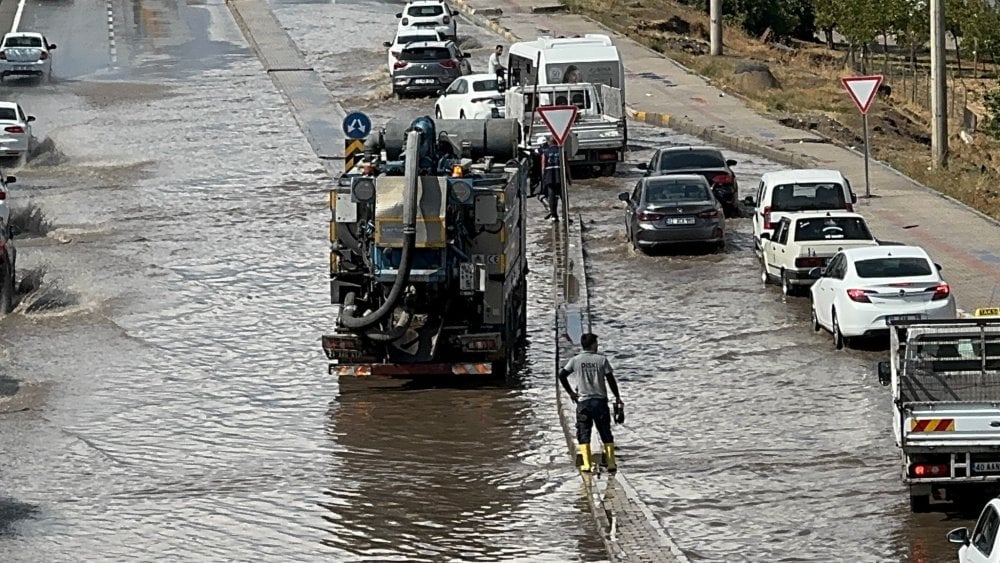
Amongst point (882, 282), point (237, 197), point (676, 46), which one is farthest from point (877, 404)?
point (676, 46)

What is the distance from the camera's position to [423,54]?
53.0 meters

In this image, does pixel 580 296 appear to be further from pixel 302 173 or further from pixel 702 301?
pixel 302 173

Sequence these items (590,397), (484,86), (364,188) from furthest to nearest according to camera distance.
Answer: (484,86) < (364,188) < (590,397)

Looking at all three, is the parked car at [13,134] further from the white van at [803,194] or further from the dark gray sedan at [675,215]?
the white van at [803,194]

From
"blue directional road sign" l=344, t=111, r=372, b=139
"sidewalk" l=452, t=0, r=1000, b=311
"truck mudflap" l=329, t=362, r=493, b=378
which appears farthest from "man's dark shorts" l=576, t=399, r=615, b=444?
"blue directional road sign" l=344, t=111, r=372, b=139

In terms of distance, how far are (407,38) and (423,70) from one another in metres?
4.11

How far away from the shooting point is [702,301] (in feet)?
97.2

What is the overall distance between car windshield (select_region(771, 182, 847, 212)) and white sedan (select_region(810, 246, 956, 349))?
643 centimetres

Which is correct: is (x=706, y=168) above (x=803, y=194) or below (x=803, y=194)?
below

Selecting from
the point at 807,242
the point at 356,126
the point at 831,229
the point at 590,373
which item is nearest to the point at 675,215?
the point at 831,229

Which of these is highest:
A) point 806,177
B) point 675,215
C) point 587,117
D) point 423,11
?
point 423,11

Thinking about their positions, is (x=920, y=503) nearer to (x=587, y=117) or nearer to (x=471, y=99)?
(x=587, y=117)

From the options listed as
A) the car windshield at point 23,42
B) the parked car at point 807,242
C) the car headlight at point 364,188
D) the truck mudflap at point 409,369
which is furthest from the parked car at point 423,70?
the car headlight at point 364,188

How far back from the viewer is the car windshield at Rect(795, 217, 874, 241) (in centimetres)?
2942
